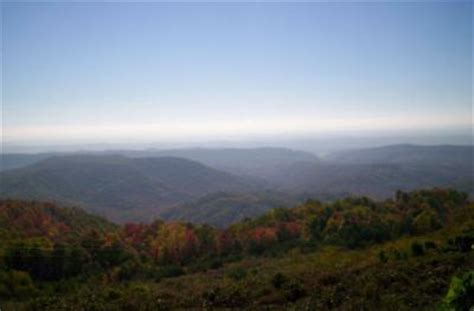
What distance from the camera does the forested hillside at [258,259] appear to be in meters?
14.0

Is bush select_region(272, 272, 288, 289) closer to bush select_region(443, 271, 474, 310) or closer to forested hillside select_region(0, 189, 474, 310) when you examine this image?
forested hillside select_region(0, 189, 474, 310)

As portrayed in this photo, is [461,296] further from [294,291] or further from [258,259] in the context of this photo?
[258,259]

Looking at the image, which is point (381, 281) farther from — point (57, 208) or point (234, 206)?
point (234, 206)

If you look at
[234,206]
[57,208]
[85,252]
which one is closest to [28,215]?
[57,208]

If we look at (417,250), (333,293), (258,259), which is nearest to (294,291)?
(333,293)

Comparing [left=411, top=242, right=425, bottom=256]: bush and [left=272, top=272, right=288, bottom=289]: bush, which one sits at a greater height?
[left=272, top=272, right=288, bottom=289]: bush

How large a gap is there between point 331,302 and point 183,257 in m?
46.1

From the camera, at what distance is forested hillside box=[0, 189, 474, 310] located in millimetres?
14008

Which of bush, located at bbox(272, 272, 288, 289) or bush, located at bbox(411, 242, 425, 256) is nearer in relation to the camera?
bush, located at bbox(272, 272, 288, 289)

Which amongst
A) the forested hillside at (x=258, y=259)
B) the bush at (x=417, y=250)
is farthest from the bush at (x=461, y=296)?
the bush at (x=417, y=250)

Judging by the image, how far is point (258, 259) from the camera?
148 ft

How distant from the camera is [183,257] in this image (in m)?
55.9

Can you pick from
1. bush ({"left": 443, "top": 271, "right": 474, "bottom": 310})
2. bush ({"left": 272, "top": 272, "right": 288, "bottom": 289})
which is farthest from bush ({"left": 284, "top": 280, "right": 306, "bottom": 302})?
bush ({"left": 443, "top": 271, "right": 474, "bottom": 310})

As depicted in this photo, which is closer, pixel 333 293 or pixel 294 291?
pixel 333 293
